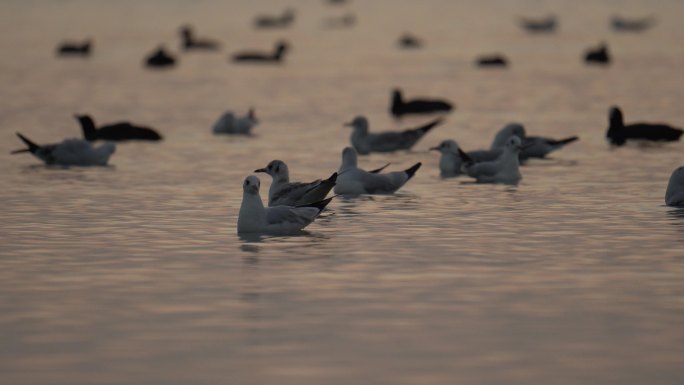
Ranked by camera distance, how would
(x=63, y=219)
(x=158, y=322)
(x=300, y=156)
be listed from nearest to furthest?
(x=158, y=322)
(x=63, y=219)
(x=300, y=156)

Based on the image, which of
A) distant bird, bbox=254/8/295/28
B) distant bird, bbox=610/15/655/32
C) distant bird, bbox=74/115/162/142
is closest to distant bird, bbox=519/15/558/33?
distant bird, bbox=610/15/655/32

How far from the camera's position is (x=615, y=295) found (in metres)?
13.2

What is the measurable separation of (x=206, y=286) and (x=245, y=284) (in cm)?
36

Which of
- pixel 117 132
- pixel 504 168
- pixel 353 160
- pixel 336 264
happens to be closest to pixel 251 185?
pixel 336 264

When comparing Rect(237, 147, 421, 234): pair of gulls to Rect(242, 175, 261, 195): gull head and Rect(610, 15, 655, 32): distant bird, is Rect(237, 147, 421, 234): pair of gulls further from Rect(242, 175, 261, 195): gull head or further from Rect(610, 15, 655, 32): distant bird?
Rect(610, 15, 655, 32): distant bird

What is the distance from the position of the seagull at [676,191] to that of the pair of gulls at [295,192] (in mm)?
4062

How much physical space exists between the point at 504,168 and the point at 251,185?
727 cm

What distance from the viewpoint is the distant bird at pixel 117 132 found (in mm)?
30062

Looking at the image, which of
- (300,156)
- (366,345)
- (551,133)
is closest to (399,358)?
(366,345)

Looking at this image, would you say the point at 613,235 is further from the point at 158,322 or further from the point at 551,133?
the point at 551,133

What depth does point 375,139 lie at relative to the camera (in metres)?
28.3

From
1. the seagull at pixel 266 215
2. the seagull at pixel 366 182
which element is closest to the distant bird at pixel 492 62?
the seagull at pixel 366 182

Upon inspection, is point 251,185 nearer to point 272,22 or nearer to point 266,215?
point 266,215

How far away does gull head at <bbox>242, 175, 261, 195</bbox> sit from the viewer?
1672 cm
